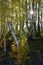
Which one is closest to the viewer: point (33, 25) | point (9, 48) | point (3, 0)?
point (3, 0)

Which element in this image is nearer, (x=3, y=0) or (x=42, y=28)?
(x=3, y=0)

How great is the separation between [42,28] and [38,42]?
3521 millimetres

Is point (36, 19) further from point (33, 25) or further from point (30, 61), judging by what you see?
point (30, 61)

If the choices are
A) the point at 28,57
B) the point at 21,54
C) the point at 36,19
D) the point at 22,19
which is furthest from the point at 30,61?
the point at 36,19

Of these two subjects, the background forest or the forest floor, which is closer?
the background forest

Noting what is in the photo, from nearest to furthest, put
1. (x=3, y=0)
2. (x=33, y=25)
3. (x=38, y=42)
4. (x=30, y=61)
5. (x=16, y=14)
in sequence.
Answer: (x=3, y=0) < (x=16, y=14) < (x=30, y=61) < (x=38, y=42) < (x=33, y=25)

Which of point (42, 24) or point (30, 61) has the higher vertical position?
→ point (42, 24)

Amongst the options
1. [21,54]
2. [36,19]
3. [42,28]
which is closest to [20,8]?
[21,54]

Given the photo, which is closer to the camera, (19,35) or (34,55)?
(19,35)

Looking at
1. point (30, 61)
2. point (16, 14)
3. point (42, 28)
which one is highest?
point (16, 14)

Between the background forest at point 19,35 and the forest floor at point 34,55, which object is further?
the forest floor at point 34,55

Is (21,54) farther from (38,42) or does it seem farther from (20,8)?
(38,42)

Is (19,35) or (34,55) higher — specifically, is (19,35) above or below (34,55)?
above

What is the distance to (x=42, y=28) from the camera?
63.3ft
